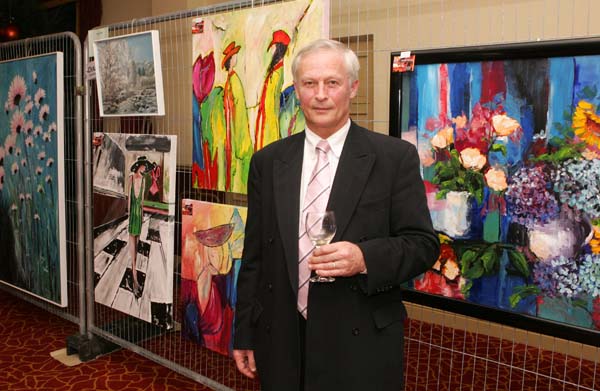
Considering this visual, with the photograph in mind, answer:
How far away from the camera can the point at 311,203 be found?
171 cm

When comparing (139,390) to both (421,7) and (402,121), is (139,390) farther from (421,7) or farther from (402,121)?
(421,7)

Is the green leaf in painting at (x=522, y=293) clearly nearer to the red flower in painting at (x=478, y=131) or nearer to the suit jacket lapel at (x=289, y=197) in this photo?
the red flower in painting at (x=478, y=131)

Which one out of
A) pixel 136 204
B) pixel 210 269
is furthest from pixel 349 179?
pixel 136 204

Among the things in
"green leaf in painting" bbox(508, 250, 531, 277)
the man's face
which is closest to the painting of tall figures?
the man's face

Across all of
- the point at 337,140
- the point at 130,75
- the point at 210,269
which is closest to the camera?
the point at 337,140

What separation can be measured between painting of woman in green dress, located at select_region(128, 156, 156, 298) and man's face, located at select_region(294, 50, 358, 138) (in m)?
1.81

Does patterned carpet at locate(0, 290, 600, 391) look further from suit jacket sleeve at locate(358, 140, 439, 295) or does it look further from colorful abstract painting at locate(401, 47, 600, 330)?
suit jacket sleeve at locate(358, 140, 439, 295)

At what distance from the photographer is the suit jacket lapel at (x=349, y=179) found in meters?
1.64

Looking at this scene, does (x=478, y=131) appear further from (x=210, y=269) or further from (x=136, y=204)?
(x=136, y=204)

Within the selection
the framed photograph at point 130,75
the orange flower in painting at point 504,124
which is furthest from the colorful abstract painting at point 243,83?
the orange flower in painting at point 504,124

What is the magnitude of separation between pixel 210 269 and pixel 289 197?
4.54 feet

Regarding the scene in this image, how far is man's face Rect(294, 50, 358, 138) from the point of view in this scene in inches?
64.9

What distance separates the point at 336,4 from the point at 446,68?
6.57 feet

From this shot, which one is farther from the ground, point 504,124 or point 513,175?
point 504,124
